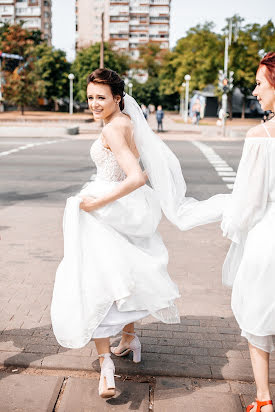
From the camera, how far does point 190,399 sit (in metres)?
2.79

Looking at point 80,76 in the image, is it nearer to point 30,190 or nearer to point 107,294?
point 30,190

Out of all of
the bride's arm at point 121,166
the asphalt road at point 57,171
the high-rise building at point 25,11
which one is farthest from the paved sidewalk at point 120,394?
the high-rise building at point 25,11

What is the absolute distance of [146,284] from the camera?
2.83 metres

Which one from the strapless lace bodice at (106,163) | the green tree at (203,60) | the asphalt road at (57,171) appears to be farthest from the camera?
the green tree at (203,60)

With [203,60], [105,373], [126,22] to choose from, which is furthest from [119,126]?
[126,22]

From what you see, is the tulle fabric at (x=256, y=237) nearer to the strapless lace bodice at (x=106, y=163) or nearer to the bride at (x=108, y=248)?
the bride at (x=108, y=248)

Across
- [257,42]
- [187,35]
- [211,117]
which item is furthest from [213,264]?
[187,35]

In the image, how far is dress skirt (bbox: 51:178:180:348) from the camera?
2.73 metres

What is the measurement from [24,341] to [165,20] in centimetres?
12134

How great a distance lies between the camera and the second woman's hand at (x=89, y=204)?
8.92ft

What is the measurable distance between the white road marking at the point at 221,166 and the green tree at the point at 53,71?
47.0m

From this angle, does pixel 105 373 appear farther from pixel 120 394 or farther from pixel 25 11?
pixel 25 11

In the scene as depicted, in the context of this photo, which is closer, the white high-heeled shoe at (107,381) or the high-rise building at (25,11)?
the white high-heeled shoe at (107,381)

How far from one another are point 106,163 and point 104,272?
1.98 feet
